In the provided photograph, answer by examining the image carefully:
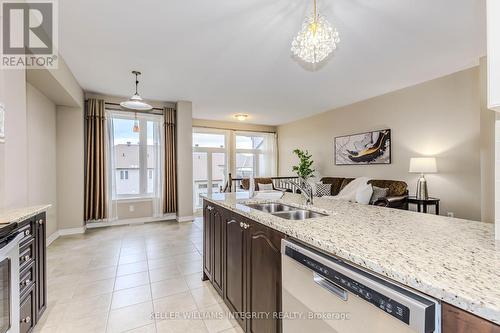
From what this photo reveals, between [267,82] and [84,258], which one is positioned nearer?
[84,258]

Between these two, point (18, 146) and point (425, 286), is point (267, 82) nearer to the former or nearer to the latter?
point (18, 146)

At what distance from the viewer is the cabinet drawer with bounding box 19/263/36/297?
1.57 meters

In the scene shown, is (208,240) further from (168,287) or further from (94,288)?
(94,288)

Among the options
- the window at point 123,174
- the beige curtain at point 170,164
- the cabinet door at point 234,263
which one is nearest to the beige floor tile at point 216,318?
the cabinet door at point 234,263

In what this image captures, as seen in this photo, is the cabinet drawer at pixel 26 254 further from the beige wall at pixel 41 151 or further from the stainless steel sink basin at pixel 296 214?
the stainless steel sink basin at pixel 296 214

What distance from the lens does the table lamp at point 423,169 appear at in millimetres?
3674

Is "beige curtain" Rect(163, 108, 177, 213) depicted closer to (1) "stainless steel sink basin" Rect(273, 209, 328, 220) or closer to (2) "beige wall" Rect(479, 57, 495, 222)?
(1) "stainless steel sink basin" Rect(273, 209, 328, 220)

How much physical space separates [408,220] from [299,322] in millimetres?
841

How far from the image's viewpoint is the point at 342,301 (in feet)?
2.81

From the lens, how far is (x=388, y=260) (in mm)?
769

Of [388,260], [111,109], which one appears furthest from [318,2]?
[111,109]

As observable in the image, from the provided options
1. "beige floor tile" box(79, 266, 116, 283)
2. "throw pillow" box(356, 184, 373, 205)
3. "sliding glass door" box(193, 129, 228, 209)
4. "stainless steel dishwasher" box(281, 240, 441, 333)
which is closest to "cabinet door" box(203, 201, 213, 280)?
"beige floor tile" box(79, 266, 116, 283)

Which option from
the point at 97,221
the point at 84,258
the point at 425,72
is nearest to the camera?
the point at 84,258

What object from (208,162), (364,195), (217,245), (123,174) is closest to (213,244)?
(217,245)
